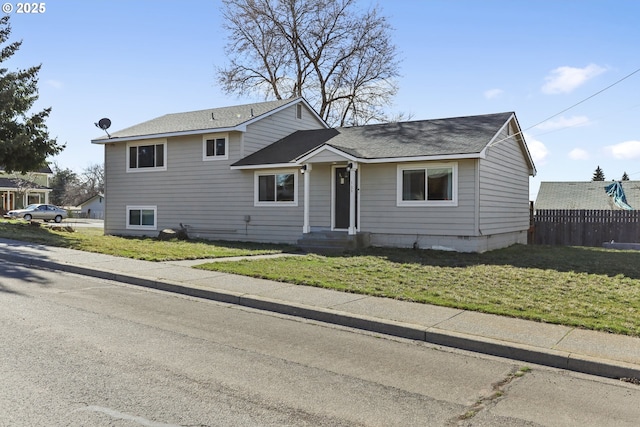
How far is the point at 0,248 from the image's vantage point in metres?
14.0

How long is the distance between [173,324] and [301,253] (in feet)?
28.9

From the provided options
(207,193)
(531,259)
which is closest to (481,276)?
(531,259)

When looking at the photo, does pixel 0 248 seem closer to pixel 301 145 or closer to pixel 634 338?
pixel 301 145

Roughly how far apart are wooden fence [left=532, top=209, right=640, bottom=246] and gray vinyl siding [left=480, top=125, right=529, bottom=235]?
129 cm

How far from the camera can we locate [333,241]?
16.0 m

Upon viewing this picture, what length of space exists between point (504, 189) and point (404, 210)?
4114 millimetres

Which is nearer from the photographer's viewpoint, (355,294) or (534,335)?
(534,335)

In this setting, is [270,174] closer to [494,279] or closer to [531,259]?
[531,259]

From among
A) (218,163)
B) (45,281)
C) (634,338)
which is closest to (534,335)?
(634,338)

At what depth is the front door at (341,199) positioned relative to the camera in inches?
675

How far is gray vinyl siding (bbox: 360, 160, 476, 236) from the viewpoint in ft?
49.4

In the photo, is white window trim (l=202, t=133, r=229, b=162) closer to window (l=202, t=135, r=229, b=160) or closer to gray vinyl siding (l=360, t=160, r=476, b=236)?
window (l=202, t=135, r=229, b=160)

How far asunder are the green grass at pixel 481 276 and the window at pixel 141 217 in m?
5.43

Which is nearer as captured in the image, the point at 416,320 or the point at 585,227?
the point at 416,320
